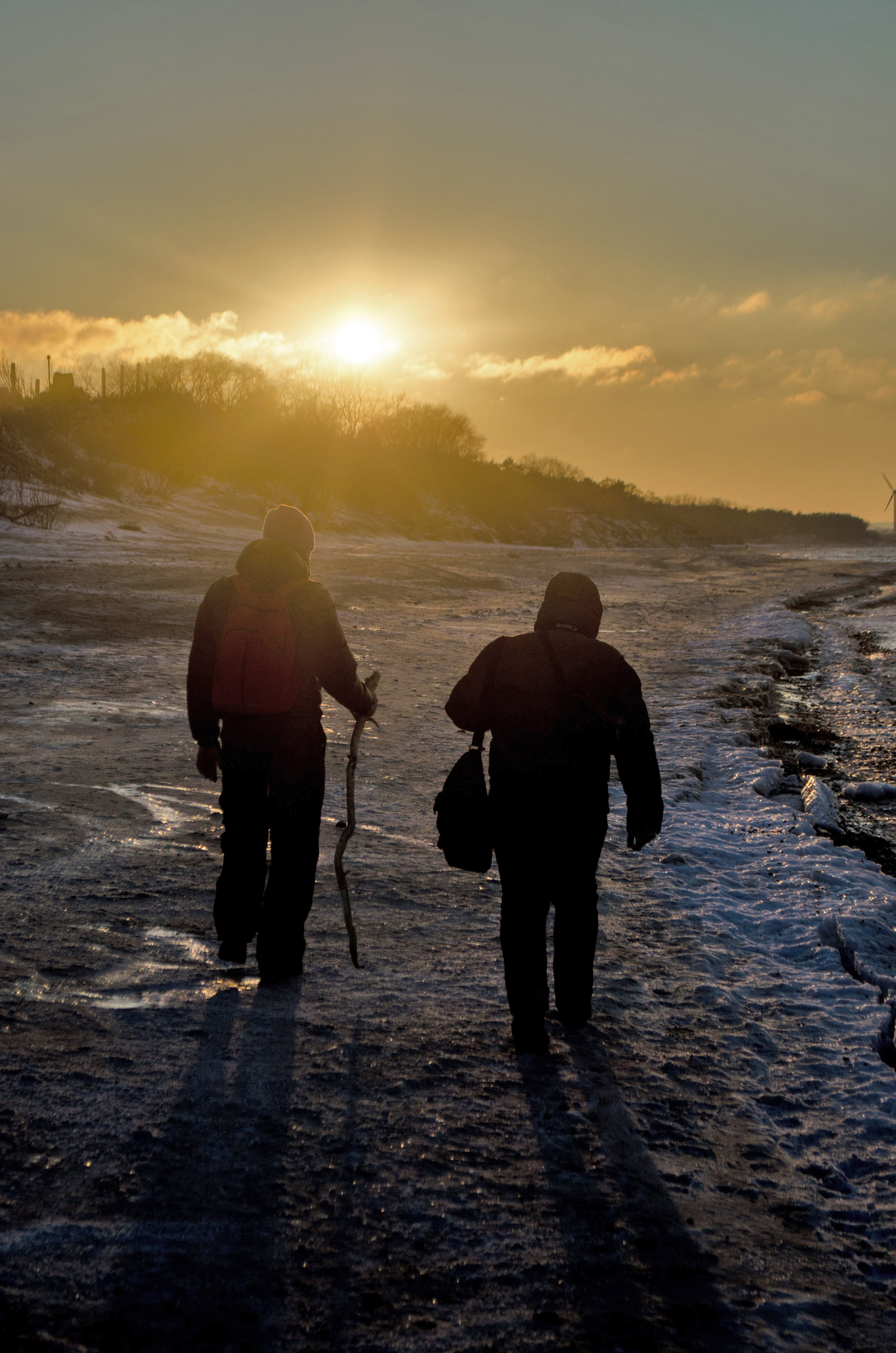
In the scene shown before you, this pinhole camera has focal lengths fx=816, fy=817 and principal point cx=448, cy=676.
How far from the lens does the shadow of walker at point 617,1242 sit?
1.83 m

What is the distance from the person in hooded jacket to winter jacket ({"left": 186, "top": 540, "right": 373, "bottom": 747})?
1.73 feet

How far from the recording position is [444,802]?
290 cm

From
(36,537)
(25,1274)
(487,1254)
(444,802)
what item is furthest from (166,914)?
(36,537)

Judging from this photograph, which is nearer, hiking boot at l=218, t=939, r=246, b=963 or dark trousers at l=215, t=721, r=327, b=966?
dark trousers at l=215, t=721, r=327, b=966

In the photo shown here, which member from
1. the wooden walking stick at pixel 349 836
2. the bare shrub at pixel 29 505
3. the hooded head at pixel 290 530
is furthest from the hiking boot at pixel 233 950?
the bare shrub at pixel 29 505

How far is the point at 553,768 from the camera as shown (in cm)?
279

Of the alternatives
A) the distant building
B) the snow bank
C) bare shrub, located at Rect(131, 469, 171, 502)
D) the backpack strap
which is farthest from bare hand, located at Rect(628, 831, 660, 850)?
the distant building

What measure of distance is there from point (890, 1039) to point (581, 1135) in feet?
4.66

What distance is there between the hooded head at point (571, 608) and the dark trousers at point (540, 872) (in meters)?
0.56

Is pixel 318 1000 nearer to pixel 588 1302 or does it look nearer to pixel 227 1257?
pixel 227 1257

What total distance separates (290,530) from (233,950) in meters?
1.72

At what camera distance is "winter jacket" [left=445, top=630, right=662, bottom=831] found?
2.79m

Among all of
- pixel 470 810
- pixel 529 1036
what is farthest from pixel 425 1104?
pixel 470 810

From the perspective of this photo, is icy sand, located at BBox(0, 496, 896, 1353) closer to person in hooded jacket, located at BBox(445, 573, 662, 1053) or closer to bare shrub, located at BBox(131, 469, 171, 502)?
person in hooded jacket, located at BBox(445, 573, 662, 1053)
